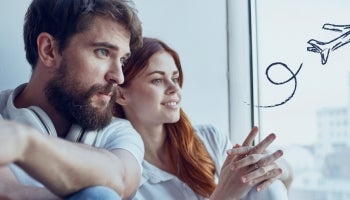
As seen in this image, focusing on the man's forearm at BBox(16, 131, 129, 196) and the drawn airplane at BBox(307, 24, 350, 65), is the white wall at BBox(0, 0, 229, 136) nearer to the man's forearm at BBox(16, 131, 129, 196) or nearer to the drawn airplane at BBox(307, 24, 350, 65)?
the drawn airplane at BBox(307, 24, 350, 65)

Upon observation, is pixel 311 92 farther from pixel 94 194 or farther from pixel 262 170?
pixel 94 194

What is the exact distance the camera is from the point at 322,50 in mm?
1064

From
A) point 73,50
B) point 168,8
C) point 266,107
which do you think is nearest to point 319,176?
point 266,107

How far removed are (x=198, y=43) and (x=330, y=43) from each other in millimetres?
278

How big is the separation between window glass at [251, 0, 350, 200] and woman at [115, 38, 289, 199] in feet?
0.55

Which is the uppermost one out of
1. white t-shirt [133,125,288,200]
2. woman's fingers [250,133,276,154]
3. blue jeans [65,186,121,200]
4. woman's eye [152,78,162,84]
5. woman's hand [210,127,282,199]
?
woman's eye [152,78,162,84]

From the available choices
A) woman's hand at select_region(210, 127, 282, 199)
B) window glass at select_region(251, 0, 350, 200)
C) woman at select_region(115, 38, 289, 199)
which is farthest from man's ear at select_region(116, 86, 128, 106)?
window glass at select_region(251, 0, 350, 200)

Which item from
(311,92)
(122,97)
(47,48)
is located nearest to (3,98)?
(47,48)

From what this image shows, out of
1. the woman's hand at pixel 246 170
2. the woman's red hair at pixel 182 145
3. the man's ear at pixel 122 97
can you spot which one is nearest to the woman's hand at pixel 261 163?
the woman's hand at pixel 246 170

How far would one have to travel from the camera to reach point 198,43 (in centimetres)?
114

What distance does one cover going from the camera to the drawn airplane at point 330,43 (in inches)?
40.8

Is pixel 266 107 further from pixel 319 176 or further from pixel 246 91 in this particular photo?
pixel 319 176

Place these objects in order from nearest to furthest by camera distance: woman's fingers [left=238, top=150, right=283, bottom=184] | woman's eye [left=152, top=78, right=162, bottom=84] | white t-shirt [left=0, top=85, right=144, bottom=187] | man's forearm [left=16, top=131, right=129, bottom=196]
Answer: man's forearm [left=16, top=131, right=129, bottom=196] → white t-shirt [left=0, top=85, right=144, bottom=187] → woman's fingers [left=238, top=150, right=283, bottom=184] → woman's eye [left=152, top=78, right=162, bottom=84]

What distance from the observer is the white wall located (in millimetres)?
1065
